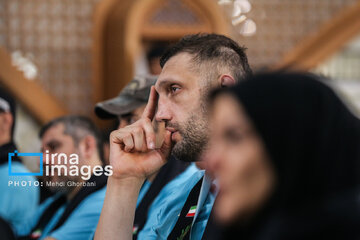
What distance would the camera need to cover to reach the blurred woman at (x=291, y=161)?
2.81ft

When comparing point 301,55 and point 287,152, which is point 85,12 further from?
point 287,152

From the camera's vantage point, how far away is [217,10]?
15.3ft

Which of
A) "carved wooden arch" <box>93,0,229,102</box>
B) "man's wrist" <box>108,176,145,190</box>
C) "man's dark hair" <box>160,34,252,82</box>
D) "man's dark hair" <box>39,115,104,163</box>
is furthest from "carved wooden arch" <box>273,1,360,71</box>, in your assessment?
"man's wrist" <box>108,176,145,190</box>

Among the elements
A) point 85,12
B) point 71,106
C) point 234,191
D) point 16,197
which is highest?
point 234,191

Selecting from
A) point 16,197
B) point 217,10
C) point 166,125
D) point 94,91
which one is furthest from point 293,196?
point 94,91

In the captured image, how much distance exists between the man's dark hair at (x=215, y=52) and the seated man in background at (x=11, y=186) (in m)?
0.99

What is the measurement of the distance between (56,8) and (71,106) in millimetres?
855

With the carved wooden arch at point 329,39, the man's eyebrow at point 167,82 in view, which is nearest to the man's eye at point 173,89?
the man's eyebrow at point 167,82

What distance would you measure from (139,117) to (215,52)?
2.92 feet

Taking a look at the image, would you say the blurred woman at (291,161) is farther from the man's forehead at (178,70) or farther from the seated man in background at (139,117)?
the seated man in background at (139,117)

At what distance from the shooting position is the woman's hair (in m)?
0.86

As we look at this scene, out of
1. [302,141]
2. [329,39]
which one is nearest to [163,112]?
[302,141]

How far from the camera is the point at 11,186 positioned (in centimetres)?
243

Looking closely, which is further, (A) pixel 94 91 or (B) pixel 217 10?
(A) pixel 94 91
